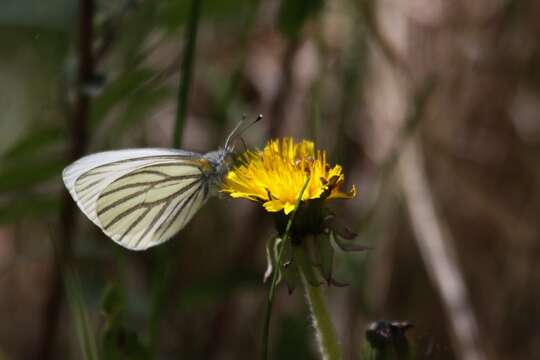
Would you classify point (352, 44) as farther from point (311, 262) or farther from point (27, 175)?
point (311, 262)

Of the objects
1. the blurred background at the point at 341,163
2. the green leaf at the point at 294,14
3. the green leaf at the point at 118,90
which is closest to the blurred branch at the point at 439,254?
the blurred background at the point at 341,163

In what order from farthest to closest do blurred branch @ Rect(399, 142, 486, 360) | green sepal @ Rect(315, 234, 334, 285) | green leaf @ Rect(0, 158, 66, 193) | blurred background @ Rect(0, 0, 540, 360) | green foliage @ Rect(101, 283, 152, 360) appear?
1. blurred branch @ Rect(399, 142, 486, 360)
2. blurred background @ Rect(0, 0, 540, 360)
3. green leaf @ Rect(0, 158, 66, 193)
4. green foliage @ Rect(101, 283, 152, 360)
5. green sepal @ Rect(315, 234, 334, 285)

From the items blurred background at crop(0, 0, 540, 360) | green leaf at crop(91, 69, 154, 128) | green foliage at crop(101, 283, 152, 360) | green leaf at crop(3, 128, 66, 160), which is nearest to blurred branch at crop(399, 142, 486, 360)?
blurred background at crop(0, 0, 540, 360)

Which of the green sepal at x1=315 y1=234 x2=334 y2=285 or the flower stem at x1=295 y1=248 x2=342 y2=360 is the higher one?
the green sepal at x1=315 y1=234 x2=334 y2=285

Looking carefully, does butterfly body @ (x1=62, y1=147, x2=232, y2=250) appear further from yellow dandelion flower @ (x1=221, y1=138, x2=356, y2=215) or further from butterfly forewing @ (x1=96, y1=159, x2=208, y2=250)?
yellow dandelion flower @ (x1=221, y1=138, x2=356, y2=215)

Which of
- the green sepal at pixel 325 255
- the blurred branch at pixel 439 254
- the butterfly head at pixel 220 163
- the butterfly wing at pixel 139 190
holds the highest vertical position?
the butterfly head at pixel 220 163

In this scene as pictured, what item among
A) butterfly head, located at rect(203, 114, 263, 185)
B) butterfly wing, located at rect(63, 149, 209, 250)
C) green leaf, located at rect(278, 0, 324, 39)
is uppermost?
green leaf, located at rect(278, 0, 324, 39)

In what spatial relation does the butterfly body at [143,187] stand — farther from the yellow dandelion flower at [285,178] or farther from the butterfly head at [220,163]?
the yellow dandelion flower at [285,178]
